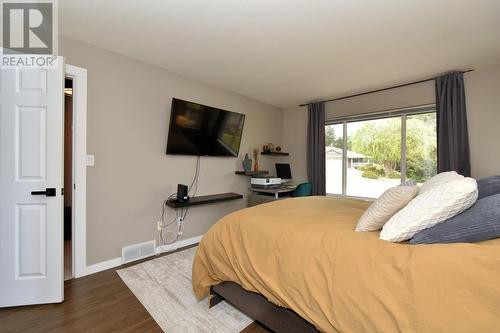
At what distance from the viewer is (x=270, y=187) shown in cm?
377

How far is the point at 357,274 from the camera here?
103 cm

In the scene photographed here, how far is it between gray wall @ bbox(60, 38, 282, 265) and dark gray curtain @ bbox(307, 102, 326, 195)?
1.99 m

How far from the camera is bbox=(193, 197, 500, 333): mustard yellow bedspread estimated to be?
837 mm

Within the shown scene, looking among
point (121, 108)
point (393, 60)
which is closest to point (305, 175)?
point (393, 60)

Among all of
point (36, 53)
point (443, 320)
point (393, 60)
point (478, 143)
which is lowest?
point (443, 320)

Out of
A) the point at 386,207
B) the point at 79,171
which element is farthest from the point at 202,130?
the point at 386,207

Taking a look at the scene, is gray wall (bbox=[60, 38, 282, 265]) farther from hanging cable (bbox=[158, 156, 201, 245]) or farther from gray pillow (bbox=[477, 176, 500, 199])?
gray pillow (bbox=[477, 176, 500, 199])

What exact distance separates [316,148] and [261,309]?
3146 millimetres

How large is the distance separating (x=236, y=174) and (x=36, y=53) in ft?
9.01

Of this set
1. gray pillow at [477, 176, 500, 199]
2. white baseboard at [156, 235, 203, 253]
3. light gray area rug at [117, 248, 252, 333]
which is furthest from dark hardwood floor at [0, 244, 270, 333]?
A: gray pillow at [477, 176, 500, 199]

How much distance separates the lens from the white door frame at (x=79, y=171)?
7.26ft

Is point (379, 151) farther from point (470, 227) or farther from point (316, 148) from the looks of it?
point (470, 227)

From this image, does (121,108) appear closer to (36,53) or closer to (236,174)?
(36,53)

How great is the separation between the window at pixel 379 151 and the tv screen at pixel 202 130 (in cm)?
185
